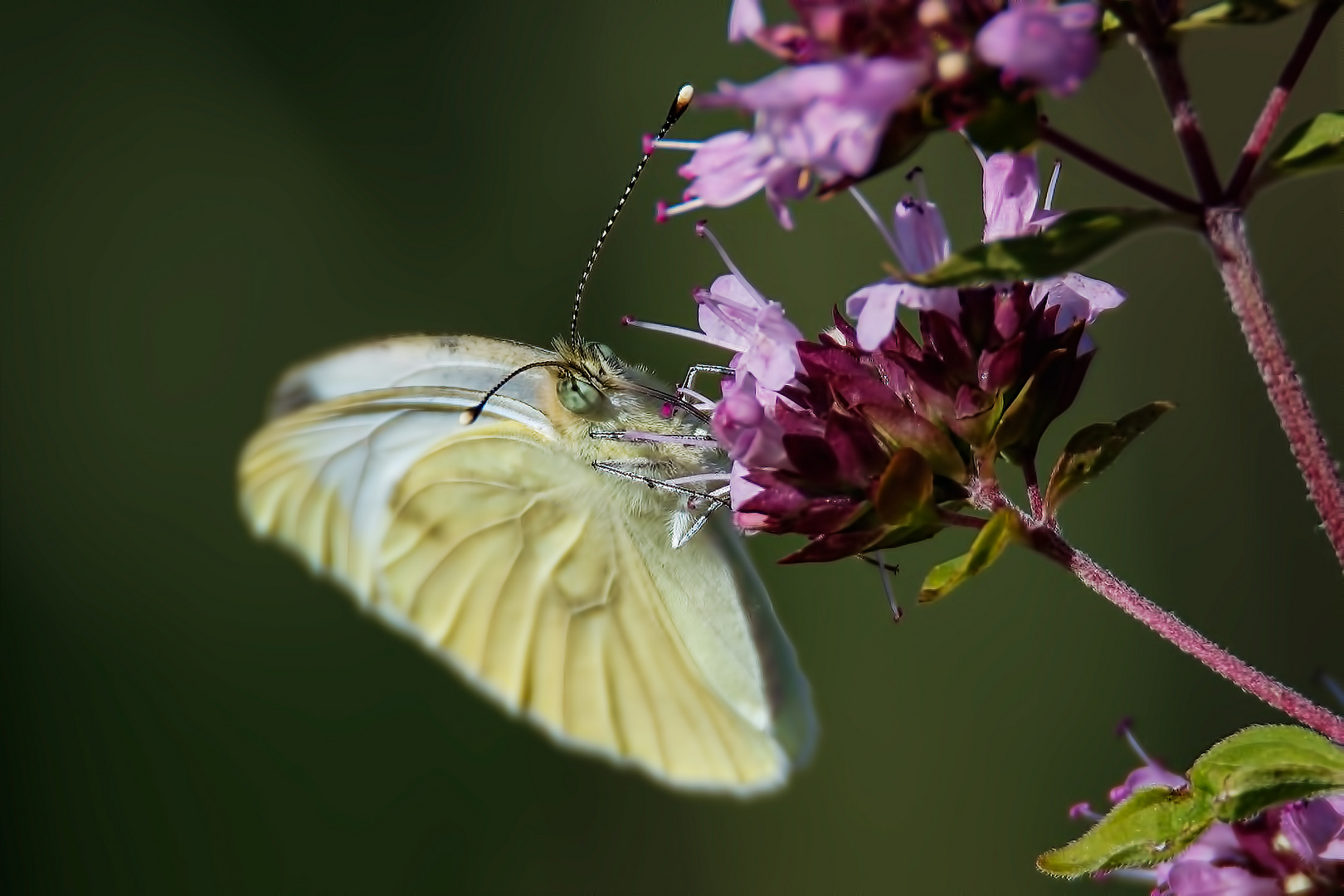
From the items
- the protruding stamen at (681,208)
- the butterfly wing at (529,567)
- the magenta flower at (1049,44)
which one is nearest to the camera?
the magenta flower at (1049,44)

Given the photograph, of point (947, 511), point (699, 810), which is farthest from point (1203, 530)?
point (947, 511)

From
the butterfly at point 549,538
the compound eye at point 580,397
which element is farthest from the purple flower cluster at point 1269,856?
the compound eye at point 580,397

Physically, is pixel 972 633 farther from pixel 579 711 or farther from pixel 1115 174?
pixel 1115 174

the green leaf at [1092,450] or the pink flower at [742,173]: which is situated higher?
the pink flower at [742,173]

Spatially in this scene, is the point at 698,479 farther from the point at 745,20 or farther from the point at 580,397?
the point at 745,20

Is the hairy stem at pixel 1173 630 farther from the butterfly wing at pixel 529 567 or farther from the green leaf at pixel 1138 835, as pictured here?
the butterfly wing at pixel 529 567

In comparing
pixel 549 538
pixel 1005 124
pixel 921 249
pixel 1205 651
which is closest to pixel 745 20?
pixel 1005 124
